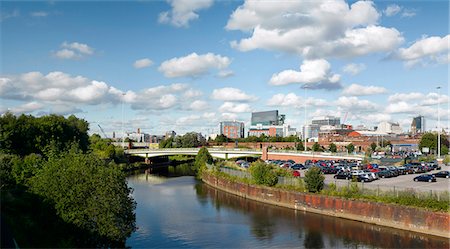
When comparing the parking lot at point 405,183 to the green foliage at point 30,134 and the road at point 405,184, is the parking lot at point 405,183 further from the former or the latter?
the green foliage at point 30,134

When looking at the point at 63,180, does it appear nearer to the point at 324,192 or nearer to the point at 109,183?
the point at 109,183

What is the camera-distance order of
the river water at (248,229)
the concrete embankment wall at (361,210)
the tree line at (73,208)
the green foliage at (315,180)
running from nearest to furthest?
the tree line at (73,208), the river water at (248,229), the concrete embankment wall at (361,210), the green foliage at (315,180)

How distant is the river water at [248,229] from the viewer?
116ft

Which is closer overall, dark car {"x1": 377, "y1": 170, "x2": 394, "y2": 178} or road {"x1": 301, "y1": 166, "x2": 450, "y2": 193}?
road {"x1": 301, "y1": 166, "x2": 450, "y2": 193}

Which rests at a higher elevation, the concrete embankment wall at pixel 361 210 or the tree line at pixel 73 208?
the tree line at pixel 73 208

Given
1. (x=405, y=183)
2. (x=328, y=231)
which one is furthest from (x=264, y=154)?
(x=328, y=231)

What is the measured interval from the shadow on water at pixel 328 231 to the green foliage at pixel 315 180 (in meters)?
3.10

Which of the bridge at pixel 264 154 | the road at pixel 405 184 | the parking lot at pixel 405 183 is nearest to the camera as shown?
the road at pixel 405 184

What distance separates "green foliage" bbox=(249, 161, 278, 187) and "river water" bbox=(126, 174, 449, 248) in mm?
3053

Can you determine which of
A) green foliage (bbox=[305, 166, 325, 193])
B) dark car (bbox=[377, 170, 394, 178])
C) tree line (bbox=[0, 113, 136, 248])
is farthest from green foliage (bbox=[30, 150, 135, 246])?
dark car (bbox=[377, 170, 394, 178])

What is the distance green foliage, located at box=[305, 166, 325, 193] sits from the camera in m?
48.5

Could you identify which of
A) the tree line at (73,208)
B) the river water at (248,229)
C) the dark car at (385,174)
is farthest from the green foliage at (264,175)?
the tree line at (73,208)

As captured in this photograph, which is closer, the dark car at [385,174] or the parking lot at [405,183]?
the parking lot at [405,183]

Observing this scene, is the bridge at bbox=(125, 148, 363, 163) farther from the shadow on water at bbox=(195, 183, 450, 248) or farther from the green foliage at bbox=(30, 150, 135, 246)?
the green foliage at bbox=(30, 150, 135, 246)
